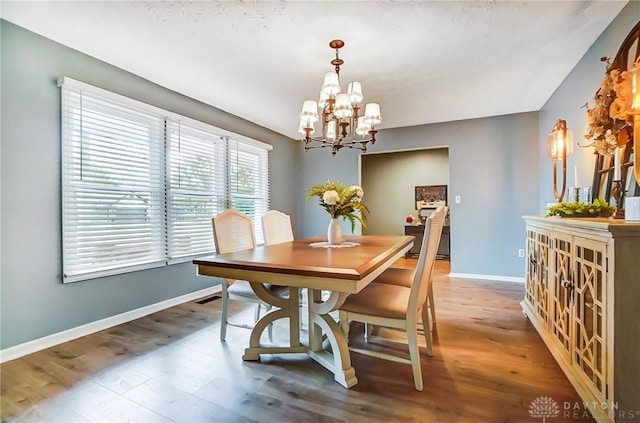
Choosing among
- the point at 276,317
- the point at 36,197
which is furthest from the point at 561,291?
the point at 36,197

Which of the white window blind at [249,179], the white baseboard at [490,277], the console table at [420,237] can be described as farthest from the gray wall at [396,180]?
the white window blind at [249,179]

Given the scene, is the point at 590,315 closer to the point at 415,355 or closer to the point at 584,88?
the point at 415,355

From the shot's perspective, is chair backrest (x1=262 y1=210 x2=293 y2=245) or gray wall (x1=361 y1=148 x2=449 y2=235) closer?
chair backrest (x1=262 y1=210 x2=293 y2=245)

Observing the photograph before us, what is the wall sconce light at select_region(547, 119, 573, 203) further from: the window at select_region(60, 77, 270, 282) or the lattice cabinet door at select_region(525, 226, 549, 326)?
the window at select_region(60, 77, 270, 282)

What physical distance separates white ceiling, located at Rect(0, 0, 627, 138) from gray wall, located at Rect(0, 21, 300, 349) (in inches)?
6.3

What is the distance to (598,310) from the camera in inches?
51.4

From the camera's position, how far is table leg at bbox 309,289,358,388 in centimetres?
169

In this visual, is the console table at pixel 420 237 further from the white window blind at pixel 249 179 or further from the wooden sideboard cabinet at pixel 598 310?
the wooden sideboard cabinet at pixel 598 310

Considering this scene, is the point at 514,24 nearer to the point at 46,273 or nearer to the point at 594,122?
the point at 594,122

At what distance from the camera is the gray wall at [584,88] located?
197cm

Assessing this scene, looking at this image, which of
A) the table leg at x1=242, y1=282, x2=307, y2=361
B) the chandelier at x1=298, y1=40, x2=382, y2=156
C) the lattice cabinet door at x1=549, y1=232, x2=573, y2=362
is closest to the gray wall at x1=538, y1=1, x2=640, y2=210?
the lattice cabinet door at x1=549, y1=232, x2=573, y2=362

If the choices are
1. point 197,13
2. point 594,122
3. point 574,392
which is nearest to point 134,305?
point 197,13

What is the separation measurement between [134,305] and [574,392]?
10.8ft

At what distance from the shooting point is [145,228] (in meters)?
2.90
